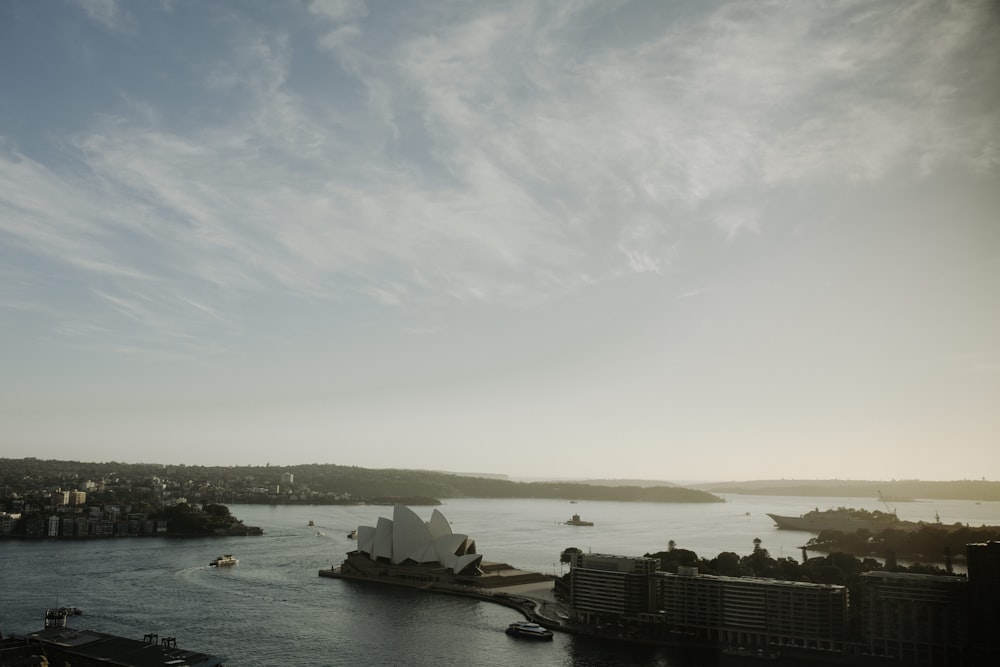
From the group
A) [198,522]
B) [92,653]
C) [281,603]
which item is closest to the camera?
[92,653]

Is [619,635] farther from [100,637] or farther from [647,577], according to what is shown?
[100,637]

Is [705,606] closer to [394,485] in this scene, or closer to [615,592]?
[615,592]

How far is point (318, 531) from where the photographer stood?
116 feet

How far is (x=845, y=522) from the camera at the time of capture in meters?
40.6

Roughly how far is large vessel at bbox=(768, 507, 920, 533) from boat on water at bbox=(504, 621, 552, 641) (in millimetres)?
28632

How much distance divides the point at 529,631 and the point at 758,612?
4114 millimetres

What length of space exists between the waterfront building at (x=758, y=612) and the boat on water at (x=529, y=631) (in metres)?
2.34

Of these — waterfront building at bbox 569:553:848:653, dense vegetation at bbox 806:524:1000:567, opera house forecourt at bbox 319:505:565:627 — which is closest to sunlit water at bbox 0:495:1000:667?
opera house forecourt at bbox 319:505:565:627

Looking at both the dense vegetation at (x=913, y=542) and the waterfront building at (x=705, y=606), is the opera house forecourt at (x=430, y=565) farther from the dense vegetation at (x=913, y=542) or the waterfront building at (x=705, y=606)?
the dense vegetation at (x=913, y=542)

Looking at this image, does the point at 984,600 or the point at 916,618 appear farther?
the point at 916,618

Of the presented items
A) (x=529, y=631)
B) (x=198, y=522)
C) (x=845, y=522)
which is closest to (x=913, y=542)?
(x=845, y=522)

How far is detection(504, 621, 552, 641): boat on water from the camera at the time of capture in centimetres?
1384

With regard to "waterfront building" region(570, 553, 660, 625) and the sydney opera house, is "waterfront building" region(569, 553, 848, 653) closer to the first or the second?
"waterfront building" region(570, 553, 660, 625)

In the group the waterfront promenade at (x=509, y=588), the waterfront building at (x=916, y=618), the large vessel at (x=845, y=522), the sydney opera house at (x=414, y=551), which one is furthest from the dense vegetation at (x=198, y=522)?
the large vessel at (x=845, y=522)
